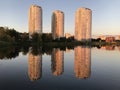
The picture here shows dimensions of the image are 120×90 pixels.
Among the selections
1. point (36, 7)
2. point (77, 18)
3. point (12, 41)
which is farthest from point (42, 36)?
point (77, 18)

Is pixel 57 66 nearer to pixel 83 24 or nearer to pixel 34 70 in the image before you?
pixel 34 70

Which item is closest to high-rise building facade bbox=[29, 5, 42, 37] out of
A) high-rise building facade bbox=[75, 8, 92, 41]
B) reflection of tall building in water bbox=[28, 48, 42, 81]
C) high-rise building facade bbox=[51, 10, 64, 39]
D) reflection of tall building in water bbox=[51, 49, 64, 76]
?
high-rise building facade bbox=[51, 10, 64, 39]

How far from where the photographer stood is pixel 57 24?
117 meters

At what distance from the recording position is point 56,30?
116 metres

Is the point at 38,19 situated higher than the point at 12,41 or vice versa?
the point at 38,19

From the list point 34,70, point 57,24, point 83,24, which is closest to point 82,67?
point 34,70

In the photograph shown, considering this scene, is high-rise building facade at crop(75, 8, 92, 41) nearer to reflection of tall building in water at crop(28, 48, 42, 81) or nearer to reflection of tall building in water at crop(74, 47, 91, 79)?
reflection of tall building in water at crop(74, 47, 91, 79)

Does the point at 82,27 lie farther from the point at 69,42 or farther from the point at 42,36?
the point at 42,36

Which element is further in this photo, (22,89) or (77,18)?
(77,18)

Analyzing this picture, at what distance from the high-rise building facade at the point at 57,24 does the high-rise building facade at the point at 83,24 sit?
7.79 metres

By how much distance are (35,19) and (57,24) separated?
73.2 feet

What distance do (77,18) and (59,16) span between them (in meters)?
9.57

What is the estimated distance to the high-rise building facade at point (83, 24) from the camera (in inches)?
4508

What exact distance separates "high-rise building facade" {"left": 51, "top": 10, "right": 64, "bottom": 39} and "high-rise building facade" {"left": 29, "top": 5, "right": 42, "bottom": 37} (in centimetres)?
1808
